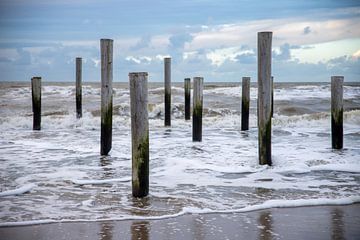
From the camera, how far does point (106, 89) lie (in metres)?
8.68

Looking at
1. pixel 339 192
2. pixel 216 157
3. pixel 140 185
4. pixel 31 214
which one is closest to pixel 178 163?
pixel 216 157

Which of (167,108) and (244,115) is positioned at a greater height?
(167,108)

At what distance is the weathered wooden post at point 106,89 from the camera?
8391 millimetres

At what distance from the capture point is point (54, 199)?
213 inches

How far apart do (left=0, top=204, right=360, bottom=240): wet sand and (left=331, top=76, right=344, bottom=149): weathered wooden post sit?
5148 mm

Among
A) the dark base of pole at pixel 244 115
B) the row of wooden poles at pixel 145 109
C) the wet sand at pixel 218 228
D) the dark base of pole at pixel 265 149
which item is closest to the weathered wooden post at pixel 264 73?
the row of wooden poles at pixel 145 109

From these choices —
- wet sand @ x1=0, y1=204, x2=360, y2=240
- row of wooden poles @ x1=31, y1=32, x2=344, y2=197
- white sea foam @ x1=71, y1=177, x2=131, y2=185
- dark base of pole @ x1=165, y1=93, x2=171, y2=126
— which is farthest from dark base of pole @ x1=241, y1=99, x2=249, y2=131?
wet sand @ x1=0, y1=204, x2=360, y2=240

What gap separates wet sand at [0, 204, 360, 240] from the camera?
4.02m

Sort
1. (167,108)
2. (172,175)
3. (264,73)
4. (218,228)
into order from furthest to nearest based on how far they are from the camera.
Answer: (167,108) < (264,73) < (172,175) < (218,228)

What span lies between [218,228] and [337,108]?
628 centimetres

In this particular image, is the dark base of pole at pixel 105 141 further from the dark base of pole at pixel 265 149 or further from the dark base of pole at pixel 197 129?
the dark base of pole at pixel 265 149

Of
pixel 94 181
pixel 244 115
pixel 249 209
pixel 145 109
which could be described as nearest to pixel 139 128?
pixel 145 109

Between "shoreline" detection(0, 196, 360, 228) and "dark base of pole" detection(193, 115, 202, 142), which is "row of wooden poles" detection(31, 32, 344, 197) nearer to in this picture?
"dark base of pole" detection(193, 115, 202, 142)

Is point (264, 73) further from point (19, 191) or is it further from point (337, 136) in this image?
point (19, 191)
